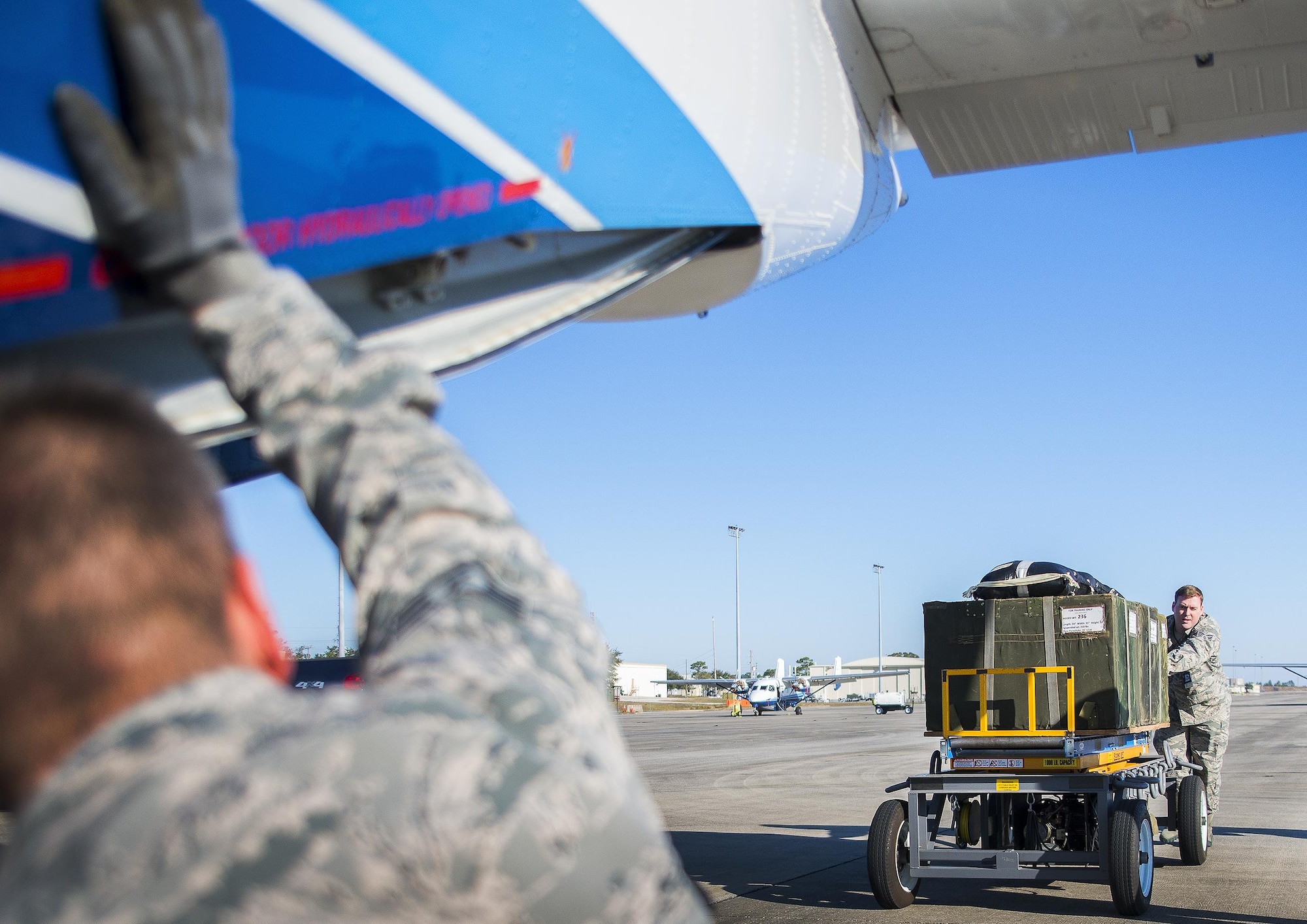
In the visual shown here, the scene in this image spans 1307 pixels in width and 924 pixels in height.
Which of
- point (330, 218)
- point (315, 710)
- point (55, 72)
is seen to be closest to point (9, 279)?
point (55, 72)

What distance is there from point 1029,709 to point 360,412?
696 cm

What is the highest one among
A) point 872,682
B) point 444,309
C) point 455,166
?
point 455,166

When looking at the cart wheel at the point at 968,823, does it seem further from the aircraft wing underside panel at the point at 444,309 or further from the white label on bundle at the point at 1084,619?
the aircraft wing underside panel at the point at 444,309

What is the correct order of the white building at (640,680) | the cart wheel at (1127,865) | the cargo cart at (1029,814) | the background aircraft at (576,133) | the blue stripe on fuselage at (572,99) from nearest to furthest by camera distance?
the background aircraft at (576,133) < the blue stripe on fuselage at (572,99) < the cart wheel at (1127,865) < the cargo cart at (1029,814) < the white building at (640,680)

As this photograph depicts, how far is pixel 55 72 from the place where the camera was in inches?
61.1

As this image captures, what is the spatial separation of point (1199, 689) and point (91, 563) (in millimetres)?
9965

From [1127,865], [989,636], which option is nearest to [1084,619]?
[989,636]

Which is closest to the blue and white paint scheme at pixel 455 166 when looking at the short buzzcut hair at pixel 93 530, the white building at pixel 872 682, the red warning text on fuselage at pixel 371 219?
the red warning text on fuselage at pixel 371 219

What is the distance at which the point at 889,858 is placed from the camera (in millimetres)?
7172

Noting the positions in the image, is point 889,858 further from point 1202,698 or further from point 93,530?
point 93,530

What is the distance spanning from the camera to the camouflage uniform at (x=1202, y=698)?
9.32 meters

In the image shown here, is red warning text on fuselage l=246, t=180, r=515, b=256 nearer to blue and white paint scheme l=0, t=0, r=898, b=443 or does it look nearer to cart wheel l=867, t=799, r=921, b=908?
blue and white paint scheme l=0, t=0, r=898, b=443

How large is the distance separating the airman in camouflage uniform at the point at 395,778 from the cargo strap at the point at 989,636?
6.92m

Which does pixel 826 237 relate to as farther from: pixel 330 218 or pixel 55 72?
pixel 55 72
